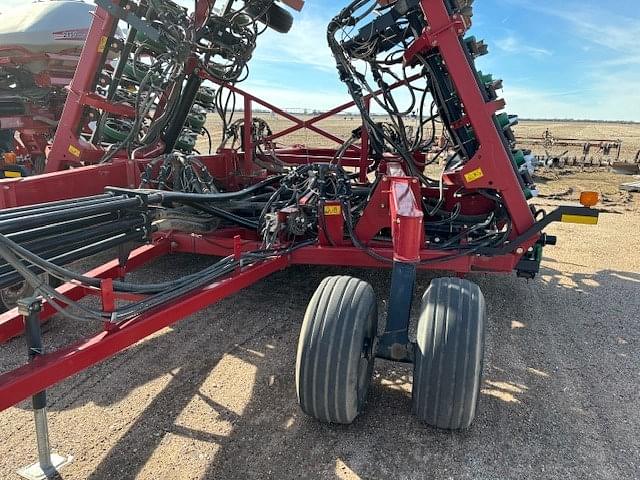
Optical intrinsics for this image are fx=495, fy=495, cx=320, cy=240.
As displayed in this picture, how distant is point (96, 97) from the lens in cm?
486

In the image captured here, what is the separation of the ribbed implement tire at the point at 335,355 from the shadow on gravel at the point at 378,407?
203mm

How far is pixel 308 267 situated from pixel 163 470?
3.14m

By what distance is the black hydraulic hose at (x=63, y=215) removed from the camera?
80.4 inches

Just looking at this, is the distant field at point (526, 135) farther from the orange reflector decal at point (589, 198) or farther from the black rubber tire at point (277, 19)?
the orange reflector decal at point (589, 198)

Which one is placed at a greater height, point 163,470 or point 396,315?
point 396,315

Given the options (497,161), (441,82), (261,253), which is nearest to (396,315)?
(261,253)

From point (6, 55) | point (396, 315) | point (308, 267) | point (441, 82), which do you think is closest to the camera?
point (396, 315)

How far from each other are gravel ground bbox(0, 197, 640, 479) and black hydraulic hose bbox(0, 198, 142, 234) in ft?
3.94

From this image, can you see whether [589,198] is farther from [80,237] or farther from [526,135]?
[526,135]

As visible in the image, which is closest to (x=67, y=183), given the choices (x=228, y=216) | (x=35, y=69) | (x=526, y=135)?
(x=228, y=216)

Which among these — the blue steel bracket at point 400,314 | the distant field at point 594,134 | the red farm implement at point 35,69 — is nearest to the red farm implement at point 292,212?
the blue steel bracket at point 400,314

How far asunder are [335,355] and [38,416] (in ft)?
4.60

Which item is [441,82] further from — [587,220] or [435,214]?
[587,220]

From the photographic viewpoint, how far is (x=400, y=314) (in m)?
2.71
